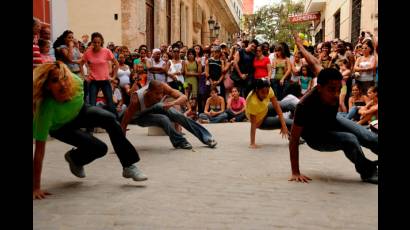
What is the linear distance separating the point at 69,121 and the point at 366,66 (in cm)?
713

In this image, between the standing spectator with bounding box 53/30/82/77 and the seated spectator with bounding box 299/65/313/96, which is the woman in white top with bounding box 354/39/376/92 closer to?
the seated spectator with bounding box 299/65/313/96

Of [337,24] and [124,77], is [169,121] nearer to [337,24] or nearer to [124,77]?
[124,77]

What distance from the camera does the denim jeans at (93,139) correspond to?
5.08 m

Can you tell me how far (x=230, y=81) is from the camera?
1327cm

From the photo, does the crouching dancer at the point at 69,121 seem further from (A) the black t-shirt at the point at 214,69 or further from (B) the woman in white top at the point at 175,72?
(A) the black t-shirt at the point at 214,69

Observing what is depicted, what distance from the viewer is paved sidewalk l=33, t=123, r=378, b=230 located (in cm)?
392

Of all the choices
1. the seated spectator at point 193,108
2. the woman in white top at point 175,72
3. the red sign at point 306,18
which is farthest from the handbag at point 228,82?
the red sign at point 306,18

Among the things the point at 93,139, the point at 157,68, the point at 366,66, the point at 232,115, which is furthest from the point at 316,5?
the point at 93,139

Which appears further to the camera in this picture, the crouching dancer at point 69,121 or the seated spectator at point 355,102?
the seated spectator at point 355,102

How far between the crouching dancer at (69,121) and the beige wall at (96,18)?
480 inches

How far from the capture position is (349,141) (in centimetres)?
543

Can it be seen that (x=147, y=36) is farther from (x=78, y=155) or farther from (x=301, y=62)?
(x=78, y=155)
